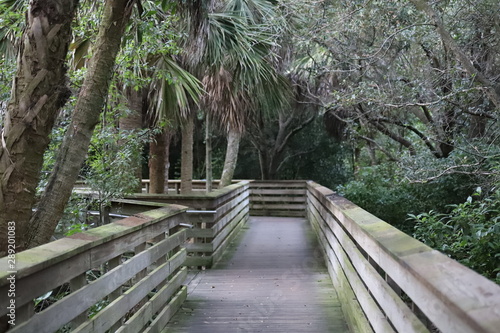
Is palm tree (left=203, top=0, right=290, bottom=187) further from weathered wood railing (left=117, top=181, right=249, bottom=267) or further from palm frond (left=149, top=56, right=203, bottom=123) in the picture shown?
weathered wood railing (left=117, top=181, right=249, bottom=267)

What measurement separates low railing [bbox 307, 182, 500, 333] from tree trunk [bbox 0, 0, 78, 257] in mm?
2315

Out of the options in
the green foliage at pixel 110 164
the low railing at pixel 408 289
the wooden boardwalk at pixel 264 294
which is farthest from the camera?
the green foliage at pixel 110 164

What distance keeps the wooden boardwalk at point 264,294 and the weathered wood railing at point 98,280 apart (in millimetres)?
415

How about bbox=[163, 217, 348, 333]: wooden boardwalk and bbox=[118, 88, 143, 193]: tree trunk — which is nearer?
bbox=[163, 217, 348, 333]: wooden boardwalk

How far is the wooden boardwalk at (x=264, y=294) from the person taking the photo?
397 cm

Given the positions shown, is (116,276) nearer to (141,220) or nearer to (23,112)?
(141,220)

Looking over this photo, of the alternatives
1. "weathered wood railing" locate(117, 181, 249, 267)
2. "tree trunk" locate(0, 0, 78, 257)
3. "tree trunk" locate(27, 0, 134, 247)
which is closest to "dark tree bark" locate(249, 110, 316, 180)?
"weathered wood railing" locate(117, 181, 249, 267)

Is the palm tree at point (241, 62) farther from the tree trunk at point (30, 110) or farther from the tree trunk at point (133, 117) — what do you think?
the tree trunk at point (30, 110)

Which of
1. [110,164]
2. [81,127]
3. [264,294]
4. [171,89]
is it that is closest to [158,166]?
[171,89]

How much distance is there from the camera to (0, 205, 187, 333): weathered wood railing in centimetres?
Result: 181

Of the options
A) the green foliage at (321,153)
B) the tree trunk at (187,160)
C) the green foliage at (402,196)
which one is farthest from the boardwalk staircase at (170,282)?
the green foliage at (321,153)

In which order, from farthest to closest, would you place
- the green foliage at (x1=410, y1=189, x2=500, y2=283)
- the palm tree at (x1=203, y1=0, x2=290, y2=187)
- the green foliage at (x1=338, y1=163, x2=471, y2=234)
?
the green foliage at (x1=338, y1=163, x2=471, y2=234), the palm tree at (x1=203, y1=0, x2=290, y2=187), the green foliage at (x1=410, y1=189, x2=500, y2=283)

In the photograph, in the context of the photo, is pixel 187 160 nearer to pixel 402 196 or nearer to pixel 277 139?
pixel 402 196

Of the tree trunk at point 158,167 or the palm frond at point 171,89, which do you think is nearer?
the palm frond at point 171,89
